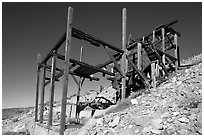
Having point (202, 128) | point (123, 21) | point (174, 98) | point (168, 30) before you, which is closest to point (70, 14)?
point (123, 21)

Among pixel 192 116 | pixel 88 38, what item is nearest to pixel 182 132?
pixel 192 116

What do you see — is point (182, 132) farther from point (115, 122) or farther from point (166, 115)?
point (115, 122)

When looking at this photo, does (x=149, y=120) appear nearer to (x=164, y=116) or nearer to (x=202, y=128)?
(x=164, y=116)

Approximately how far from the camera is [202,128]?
4781 millimetres

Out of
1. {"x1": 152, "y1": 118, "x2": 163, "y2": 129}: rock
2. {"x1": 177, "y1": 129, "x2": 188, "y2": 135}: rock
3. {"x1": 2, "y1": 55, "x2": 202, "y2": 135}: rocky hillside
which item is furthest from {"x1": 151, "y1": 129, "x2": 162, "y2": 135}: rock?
{"x1": 177, "y1": 129, "x2": 188, "y2": 135}: rock

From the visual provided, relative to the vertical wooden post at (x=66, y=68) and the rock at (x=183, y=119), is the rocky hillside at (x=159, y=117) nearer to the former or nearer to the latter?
the rock at (x=183, y=119)

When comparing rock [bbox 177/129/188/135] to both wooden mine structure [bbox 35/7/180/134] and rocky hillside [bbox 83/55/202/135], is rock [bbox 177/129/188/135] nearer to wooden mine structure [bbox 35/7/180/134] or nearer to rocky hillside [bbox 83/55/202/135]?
rocky hillside [bbox 83/55/202/135]

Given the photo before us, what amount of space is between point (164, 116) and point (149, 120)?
48 centimetres

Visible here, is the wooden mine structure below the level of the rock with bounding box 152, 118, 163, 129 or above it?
above

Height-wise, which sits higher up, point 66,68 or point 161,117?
point 66,68

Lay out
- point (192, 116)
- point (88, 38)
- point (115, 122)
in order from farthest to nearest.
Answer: point (88, 38), point (115, 122), point (192, 116)

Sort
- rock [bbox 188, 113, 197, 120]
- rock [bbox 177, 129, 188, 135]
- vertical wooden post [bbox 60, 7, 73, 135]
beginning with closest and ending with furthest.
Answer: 1. rock [bbox 177, 129, 188, 135]
2. rock [bbox 188, 113, 197, 120]
3. vertical wooden post [bbox 60, 7, 73, 135]

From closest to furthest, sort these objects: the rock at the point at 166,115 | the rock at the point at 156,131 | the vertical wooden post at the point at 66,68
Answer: the rock at the point at 156,131 < the rock at the point at 166,115 < the vertical wooden post at the point at 66,68

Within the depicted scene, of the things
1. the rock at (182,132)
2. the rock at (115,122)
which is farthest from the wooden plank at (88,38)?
the rock at (182,132)
